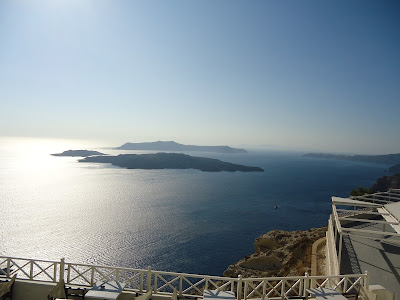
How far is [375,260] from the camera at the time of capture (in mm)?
10844

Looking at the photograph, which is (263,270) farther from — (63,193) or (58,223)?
(63,193)

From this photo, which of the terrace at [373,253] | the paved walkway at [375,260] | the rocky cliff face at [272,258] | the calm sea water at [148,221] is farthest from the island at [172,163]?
the terrace at [373,253]

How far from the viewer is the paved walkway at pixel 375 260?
29.9 feet

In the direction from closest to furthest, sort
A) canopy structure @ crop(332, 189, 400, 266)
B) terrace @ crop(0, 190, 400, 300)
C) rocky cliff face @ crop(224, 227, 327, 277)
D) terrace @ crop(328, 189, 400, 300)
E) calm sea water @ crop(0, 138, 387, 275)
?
A: terrace @ crop(0, 190, 400, 300), terrace @ crop(328, 189, 400, 300), canopy structure @ crop(332, 189, 400, 266), rocky cliff face @ crop(224, 227, 327, 277), calm sea water @ crop(0, 138, 387, 275)

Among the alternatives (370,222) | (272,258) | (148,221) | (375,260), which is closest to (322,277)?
(375,260)

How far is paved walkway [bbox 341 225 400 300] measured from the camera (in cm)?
911

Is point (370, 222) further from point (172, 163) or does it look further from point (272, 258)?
point (172, 163)

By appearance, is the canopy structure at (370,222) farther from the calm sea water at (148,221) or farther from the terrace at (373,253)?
the calm sea water at (148,221)

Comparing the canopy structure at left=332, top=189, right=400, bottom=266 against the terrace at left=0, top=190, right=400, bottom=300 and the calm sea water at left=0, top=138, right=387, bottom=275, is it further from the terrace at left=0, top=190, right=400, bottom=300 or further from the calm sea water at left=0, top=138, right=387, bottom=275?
the calm sea water at left=0, top=138, right=387, bottom=275

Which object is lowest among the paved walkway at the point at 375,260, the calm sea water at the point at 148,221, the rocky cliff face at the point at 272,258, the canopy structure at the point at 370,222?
the calm sea water at the point at 148,221

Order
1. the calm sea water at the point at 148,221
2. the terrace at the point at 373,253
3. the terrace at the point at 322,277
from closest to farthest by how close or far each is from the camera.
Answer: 1. the terrace at the point at 322,277
2. the terrace at the point at 373,253
3. the calm sea water at the point at 148,221

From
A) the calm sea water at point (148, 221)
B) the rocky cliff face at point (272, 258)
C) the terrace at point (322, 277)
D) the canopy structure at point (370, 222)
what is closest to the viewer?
the terrace at point (322, 277)

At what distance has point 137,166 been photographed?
155 metres

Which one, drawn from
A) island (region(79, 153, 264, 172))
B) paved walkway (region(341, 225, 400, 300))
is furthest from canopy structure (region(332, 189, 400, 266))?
island (region(79, 153, 264, 172))
